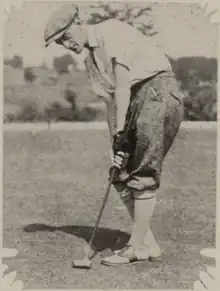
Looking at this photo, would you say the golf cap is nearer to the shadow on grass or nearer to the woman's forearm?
the woman's forearm

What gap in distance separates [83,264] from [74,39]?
0.46 meters

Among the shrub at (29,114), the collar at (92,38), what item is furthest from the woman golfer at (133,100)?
the shrub at (29,114)

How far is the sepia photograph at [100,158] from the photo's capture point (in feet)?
4.22

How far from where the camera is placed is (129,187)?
1286mm

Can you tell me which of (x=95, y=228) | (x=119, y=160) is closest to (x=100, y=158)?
(x=119, y=160)

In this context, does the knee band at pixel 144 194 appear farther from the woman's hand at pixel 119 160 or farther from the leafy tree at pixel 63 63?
the leafy tree at pixel 63 63

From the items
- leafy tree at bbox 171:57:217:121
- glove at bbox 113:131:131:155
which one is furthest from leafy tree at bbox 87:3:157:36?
glove at bbox 113:131:131:155

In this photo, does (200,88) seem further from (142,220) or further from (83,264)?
(83,264)

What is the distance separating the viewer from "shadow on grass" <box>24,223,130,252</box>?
4.26 feet

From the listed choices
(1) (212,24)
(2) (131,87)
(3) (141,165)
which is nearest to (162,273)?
(3) (141,165)

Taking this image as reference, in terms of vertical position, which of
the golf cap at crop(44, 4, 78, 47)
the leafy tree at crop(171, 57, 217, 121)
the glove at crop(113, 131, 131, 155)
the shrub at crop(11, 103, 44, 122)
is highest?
the golf cap at crop(44, 4, 78, 47)

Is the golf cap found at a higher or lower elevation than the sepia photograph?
higher

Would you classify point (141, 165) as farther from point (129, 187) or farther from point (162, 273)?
point (162, 273)

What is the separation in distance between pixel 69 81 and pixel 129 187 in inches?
9.9
